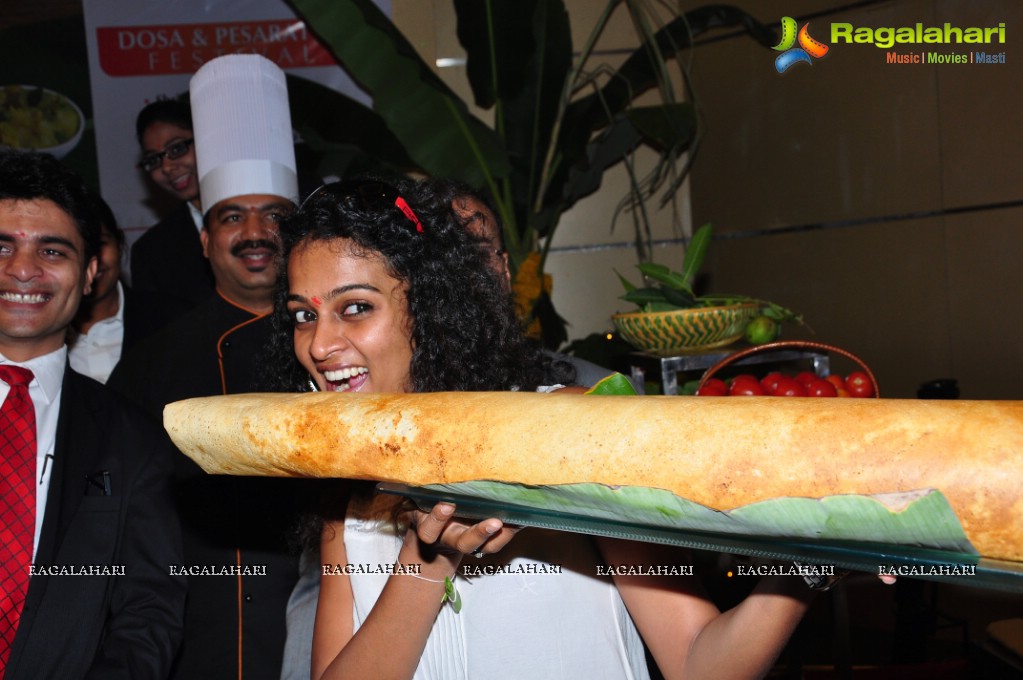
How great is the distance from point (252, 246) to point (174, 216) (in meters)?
1.21

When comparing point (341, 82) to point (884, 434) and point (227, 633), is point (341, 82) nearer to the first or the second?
point (227, 633)

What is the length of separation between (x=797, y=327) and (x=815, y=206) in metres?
0.51

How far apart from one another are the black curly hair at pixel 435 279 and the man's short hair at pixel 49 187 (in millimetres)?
550

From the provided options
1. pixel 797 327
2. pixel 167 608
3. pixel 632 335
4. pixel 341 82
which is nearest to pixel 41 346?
pixel 167 608

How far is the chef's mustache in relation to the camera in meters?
2.06

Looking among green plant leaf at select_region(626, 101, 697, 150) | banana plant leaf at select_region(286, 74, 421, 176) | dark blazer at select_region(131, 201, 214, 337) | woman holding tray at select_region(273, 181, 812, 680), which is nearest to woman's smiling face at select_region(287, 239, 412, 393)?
woman holding tray at select_region(273, 181, 812, 680)

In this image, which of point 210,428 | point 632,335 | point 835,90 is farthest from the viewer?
point 835,90

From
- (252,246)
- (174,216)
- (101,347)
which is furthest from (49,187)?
(174,216)

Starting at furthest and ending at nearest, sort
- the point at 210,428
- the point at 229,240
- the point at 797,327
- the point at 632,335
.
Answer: the point at 797,327 < the point at 632,335 < the point at 229,240 < the point at 210,428

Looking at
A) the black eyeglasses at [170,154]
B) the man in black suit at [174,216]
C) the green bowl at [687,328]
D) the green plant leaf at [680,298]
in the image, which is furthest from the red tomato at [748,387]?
the black eyeglasses at [170,154]

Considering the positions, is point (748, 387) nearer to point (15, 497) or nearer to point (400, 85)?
point (15, 497)

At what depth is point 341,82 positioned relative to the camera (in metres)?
3.87

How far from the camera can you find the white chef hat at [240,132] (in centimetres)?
220

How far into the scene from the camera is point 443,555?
1004 mm
